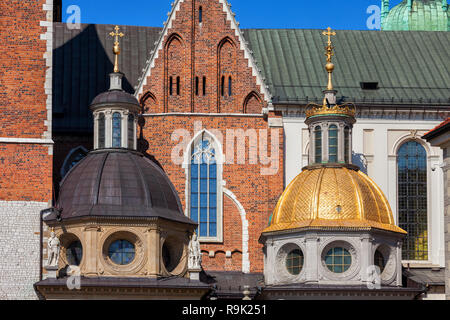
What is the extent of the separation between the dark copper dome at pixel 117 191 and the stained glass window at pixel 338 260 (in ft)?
18.2

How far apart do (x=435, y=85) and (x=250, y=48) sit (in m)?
8.61

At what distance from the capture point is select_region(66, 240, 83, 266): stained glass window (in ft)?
140

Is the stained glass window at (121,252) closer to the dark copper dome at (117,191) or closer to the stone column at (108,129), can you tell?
the dark copper dome at (117,191)

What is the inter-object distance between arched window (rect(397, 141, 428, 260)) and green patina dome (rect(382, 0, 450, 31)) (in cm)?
1212

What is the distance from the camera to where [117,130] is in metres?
46.1

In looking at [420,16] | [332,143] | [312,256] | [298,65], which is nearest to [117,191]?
[312,256]

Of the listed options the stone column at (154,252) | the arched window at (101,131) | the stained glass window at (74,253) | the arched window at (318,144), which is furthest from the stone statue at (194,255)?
the arched window at (318,144)

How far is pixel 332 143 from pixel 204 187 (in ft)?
18.9

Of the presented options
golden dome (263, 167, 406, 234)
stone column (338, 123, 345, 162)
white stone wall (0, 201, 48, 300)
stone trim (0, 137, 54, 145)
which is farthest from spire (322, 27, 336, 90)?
white stone wall (0, 201, 48, 300)

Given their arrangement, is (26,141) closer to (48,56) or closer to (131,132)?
(48,56)

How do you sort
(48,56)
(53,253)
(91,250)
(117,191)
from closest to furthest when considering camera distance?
(53,253) < (91,250) < (48,56) < (117,191)

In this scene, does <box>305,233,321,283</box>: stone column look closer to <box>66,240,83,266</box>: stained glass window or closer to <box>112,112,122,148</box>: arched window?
<box>112,112,122,148</box>: arched window

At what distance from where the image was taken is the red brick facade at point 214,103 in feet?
159

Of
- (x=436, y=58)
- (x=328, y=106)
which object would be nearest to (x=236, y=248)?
(x=328, y=106)
